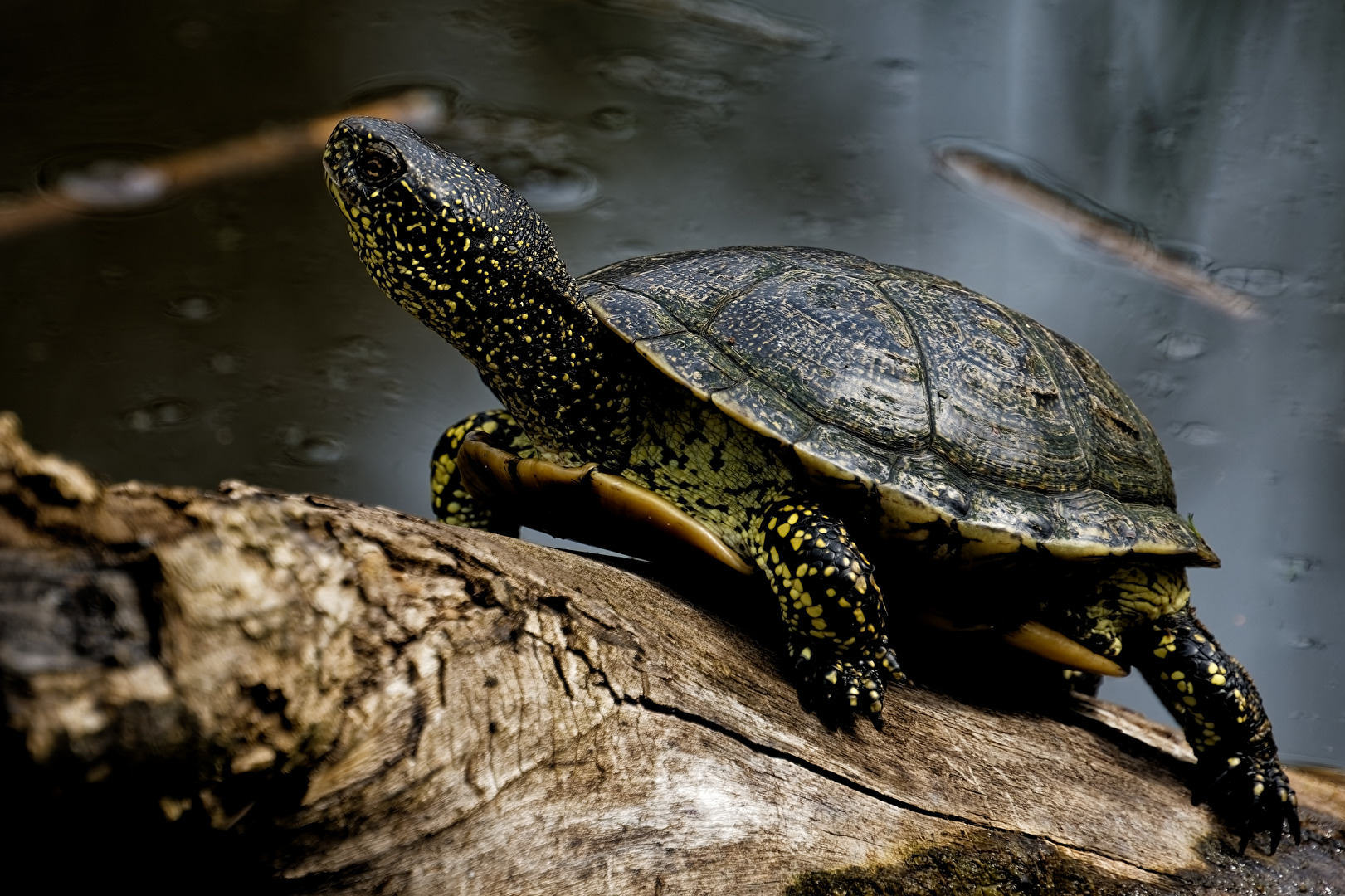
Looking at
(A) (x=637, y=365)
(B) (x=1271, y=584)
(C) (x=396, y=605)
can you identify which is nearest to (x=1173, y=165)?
(B) (x=1271, y=584)

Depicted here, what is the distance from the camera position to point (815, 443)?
5.96ft

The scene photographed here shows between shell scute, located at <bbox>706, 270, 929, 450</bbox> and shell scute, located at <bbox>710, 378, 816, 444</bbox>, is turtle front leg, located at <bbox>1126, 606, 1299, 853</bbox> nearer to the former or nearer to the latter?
shell scute, located at <bbox>706, 270, 929, 450</bbox>

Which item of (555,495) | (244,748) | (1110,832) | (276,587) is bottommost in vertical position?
(1110,832)

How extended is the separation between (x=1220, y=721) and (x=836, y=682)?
97cm

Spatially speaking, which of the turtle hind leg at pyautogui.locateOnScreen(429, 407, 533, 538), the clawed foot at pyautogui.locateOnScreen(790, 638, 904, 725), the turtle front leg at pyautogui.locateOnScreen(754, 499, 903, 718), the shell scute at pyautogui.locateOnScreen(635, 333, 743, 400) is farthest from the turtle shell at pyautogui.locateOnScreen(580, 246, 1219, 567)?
the turtle hind leg at pyautogui.locateOnScreen(429, 407, 533, 538)

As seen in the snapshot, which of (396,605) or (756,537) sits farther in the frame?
(756,537)

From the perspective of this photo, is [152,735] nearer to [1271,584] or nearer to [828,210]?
[1271,584]

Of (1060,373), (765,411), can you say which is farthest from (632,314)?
(1060,373)

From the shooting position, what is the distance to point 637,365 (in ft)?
6.70

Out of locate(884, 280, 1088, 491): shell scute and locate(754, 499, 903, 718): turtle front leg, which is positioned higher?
locate(884, 280, 1088, 491): shell scute

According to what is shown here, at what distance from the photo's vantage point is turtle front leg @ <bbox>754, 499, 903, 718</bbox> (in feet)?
5.57

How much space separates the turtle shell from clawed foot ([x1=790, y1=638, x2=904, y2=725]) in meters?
0.30

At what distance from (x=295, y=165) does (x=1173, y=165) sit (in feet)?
15.6

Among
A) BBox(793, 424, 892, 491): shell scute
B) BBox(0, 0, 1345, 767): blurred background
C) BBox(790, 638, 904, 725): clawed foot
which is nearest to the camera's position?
BBox(790, 638, 904, 725): clawed foot
